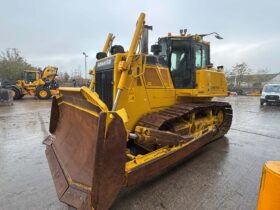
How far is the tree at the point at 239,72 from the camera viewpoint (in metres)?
45.4

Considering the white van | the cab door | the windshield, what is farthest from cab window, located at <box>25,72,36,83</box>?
the windshield

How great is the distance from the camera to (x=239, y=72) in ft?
152

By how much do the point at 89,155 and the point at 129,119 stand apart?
1284 mm

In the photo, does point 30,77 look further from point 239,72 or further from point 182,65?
point 239,72

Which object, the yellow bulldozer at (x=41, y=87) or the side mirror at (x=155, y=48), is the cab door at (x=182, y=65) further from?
the yellow bulldozer at (x=41, y=87)

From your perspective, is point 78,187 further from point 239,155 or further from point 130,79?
point 239,155

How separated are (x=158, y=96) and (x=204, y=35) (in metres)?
2.53

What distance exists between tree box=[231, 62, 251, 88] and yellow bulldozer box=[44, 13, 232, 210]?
4505 cm

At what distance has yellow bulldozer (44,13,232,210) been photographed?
2.23 m

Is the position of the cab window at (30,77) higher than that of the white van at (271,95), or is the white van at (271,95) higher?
the cab window at (30,77)

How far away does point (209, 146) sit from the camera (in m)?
5.46

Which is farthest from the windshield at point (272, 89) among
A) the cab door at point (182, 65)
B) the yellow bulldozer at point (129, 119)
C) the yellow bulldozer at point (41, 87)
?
the yellow bulldozer at point (41, 87)

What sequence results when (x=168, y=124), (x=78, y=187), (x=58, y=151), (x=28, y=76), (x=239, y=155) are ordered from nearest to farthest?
1. (x=78, y=187)
2. (x=58, y=151)
3. (x=168, y=124)
4. (x=239, y=155)
5. (x=28, y=76)

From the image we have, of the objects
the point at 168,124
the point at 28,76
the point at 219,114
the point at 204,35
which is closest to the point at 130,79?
the point at 168,124
